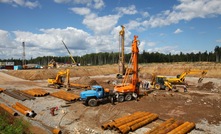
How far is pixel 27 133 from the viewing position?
13.3 meters

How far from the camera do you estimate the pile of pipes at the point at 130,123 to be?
13625 millimetres

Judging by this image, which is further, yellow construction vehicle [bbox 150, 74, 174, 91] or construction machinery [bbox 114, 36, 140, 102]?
yellow construction vehicle [bbox 150, 74, 174, 91]

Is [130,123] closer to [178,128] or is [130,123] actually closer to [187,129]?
[178,128]

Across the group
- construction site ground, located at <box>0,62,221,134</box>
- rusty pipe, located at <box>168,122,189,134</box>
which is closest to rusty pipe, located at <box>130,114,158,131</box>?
construction site ground, located at <box>0,62,221,134</box>

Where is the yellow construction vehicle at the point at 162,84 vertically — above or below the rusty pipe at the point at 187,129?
above

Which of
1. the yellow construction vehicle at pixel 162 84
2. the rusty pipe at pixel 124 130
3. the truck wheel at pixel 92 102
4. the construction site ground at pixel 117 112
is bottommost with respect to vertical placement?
the construction site ground at pixel 117 112

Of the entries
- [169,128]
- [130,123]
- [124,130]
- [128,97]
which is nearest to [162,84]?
[128,97]

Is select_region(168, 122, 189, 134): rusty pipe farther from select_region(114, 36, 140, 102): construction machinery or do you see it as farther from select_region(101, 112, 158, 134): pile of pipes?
select_region(114, 36, 140, 102): construction machinery

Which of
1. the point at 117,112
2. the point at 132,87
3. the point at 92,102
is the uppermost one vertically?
the point at 132,87

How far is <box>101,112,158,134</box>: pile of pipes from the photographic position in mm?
13625

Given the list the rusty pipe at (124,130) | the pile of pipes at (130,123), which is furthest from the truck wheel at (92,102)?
the rusty pipe at (124,130)

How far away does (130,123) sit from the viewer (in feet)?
47.3

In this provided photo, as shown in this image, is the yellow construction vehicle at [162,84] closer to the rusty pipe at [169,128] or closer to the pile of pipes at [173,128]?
the pile of pipes at [173,128]

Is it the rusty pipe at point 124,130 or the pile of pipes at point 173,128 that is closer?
the pile of pipes at point 173,128
